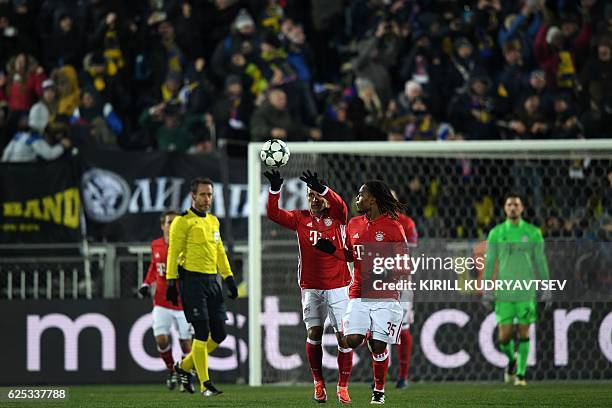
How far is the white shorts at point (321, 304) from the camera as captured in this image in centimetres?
1066

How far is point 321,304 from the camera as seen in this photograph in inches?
422

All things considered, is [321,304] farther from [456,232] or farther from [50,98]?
[50,98]

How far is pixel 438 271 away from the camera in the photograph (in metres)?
11.4

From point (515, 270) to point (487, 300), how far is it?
1667 millimetres

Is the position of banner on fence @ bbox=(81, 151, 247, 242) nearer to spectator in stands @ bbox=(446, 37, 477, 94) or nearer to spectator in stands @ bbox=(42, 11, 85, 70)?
spectator in stands @ bbox=(446, 37, 477, 94)

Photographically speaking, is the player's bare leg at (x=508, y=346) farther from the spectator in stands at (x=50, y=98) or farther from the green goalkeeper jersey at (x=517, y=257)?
the spectator in stands at (x=50, y=98)

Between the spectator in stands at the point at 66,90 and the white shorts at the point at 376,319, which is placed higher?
the spectator in stands at the point at 66,90

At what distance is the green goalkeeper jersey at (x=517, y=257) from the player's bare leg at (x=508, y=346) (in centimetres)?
38

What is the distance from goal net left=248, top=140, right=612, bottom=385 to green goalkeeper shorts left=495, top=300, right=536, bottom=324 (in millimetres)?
435

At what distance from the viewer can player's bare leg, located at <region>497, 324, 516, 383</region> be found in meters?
13.2

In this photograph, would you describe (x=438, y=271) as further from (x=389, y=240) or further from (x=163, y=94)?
(x=163, y=94)

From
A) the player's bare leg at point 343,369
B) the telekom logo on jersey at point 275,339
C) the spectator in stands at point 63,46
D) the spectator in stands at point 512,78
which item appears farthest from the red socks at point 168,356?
the spectator in stands at point 63,46

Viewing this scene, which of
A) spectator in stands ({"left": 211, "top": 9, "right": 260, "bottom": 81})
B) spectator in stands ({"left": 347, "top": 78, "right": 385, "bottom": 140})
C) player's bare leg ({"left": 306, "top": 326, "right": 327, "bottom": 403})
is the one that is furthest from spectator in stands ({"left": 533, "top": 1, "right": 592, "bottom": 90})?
player's bare leg ({"left": 306, "top": 326, "right": 327, "bottom": 403})

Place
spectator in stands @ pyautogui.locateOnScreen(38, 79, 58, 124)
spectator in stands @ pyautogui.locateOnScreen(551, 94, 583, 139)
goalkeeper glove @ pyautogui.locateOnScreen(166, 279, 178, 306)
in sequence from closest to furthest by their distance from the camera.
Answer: goalkeeper glove @ pyautogui.locateOnScreen(166, 279, 178, 306), spectator in stands @ pyautogui.locateOnScreen(551, 94, 583, 139), spectator in stands @ pyautogui.locateOnScreen(38, 79, 58, 124)
